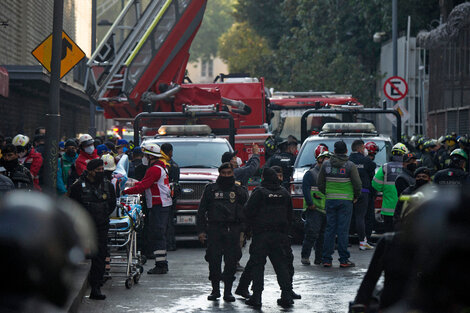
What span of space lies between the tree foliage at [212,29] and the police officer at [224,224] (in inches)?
4224

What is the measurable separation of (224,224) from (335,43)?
3669cm

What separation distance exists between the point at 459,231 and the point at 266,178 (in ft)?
24.4

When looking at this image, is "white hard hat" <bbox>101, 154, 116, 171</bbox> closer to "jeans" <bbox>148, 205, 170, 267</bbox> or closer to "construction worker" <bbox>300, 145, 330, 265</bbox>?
"jeans" <bbox>148, 205, 170, 267</bbox>

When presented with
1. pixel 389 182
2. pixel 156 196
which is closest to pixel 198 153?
pixel 389 182

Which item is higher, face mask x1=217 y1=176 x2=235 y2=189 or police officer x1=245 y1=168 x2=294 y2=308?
face mask x1=217 y1=176 x2=235 y2=189

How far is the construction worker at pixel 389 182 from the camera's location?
51.8 feet

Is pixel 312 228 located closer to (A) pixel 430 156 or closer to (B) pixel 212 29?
(A) pixel 430 156

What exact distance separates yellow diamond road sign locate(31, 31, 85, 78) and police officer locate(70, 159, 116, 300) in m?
3.89

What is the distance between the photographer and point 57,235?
3.04m

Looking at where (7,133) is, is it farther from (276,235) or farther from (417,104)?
(417,104)

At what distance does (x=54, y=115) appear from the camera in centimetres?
1392

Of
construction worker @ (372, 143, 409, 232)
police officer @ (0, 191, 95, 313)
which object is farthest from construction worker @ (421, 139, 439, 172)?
police officer @ (0, 191, 95, 313)

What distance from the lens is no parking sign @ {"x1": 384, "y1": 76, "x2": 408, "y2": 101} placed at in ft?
88.5

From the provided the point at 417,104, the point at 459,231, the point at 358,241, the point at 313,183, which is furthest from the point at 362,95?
the point at 459,231
